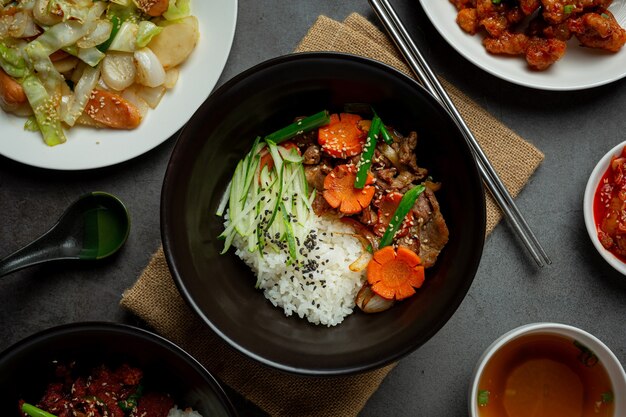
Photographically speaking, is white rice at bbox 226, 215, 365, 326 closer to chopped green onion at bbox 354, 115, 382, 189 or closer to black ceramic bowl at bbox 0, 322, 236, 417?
chopped green onion at bbox 354, 115, 382, 189

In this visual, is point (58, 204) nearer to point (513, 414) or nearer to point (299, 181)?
point (299, 181)

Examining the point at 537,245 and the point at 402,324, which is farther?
the point at 537,245

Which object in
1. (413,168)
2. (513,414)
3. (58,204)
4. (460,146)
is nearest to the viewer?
(460,146)

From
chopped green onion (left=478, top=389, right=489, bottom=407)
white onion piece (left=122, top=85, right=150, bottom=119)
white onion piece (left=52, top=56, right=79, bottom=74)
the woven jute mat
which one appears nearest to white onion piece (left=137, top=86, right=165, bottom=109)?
white onion piece (left=122, top=85, right=150, bottom=119)

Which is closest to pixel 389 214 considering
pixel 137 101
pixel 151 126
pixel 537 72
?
pixel 537 72

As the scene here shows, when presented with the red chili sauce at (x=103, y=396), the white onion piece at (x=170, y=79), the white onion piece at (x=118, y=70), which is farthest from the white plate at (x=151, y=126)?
the red chili sauce at (x=103, y=396)

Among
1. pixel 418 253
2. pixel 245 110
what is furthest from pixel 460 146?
pixel 245 110

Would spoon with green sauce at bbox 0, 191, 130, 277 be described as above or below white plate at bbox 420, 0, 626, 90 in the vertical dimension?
below
